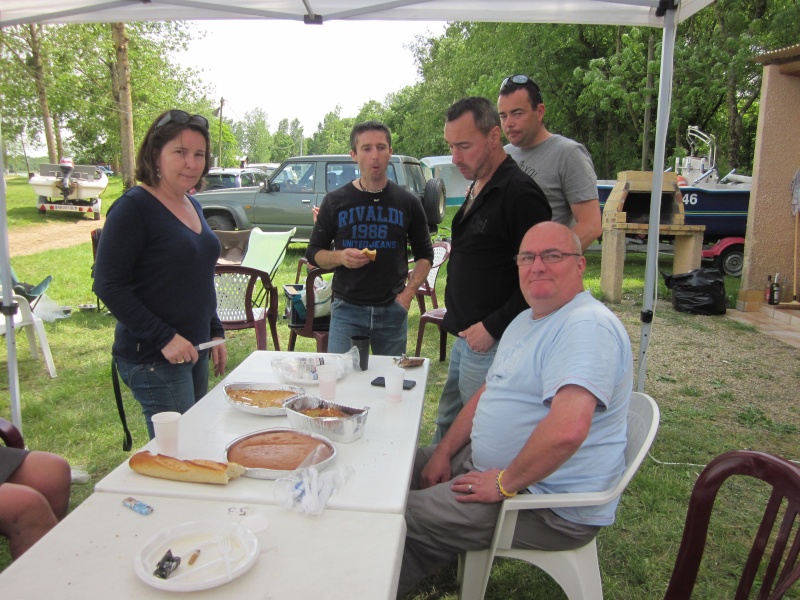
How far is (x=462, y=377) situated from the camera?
2.39 metres

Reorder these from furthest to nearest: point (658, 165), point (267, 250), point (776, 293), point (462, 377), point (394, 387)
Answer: point (776, 293) < point (267, 250) < point (658, 165) < point (462, 377) < point (394, 387)

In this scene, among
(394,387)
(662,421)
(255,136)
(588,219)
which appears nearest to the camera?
(394,387)

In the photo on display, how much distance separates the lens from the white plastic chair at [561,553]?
1660 millimetres

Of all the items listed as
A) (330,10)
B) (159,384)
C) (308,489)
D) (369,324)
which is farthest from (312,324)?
(308,489)

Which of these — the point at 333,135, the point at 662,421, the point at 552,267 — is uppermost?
the point at 333,135

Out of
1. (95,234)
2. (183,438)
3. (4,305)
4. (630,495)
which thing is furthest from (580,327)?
(95,234)

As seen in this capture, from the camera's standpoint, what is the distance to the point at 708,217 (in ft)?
29.1

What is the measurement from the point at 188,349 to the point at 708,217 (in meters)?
8.94

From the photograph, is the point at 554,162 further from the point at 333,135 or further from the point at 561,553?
the point at 333,135

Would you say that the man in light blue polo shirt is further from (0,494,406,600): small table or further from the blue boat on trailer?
Result: the blue boat on trailer

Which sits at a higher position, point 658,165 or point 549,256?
point 658,165

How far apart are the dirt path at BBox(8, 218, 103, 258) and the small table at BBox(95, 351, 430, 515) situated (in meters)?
11.2

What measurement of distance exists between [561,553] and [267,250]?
4812 millimetres

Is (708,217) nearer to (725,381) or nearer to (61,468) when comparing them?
(725,381)
